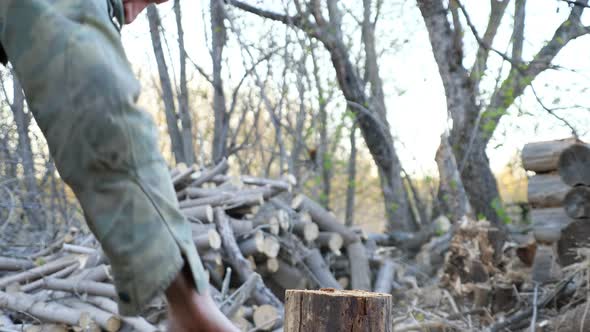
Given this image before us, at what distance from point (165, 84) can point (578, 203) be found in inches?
227

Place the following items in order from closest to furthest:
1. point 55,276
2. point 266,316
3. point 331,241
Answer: point 266,316
point 55,276
point 331,241

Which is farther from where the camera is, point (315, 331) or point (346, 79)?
point (346, 79)

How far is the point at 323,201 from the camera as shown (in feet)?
33.8

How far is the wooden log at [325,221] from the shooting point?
20.4 ft

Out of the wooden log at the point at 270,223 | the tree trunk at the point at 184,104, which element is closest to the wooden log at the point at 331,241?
the wooden log at the point at 270,223

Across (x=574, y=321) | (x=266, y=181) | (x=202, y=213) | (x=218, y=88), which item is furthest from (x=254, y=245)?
(x=218, y=88)

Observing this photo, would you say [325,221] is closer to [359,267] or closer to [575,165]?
[359,267]

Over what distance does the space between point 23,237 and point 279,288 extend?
7.41 ft

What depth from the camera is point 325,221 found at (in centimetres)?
624

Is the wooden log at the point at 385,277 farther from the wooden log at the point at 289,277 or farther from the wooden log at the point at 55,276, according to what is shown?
the wooden log at the point at 55,276

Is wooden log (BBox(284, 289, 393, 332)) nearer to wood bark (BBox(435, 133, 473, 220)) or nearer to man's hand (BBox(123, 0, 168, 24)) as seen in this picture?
man's hand (BBox(123, 0, 168, 24))

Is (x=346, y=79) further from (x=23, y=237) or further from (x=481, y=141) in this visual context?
(x=23, y=237)

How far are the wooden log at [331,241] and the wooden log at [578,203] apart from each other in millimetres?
1798

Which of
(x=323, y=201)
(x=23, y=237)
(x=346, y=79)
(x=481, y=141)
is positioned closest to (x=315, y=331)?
(x=23, y=237)
